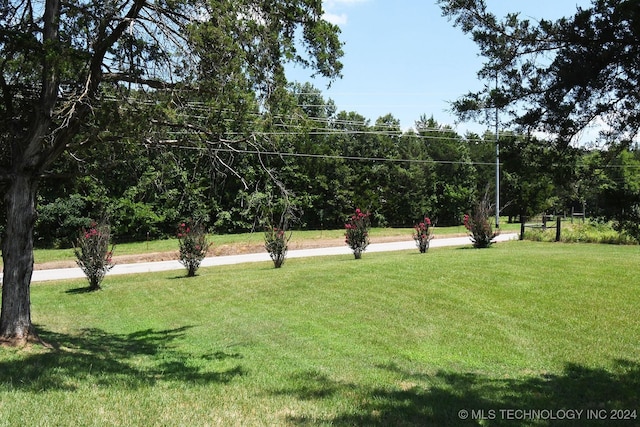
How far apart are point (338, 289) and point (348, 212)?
25755mm

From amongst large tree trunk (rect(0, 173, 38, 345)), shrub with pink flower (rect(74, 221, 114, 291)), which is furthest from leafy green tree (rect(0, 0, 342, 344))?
shrub with pink flower (rect(74, 221, 114, 291))

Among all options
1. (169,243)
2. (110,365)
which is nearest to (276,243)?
(110,365)

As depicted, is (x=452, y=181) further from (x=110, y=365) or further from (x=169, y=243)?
(x=110, y=365)

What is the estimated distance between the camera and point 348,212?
3741 cm

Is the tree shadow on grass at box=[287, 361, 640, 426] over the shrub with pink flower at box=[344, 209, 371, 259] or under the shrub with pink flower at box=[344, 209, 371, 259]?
under

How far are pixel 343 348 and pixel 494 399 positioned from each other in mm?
2769

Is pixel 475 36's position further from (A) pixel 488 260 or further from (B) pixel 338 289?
(A) pixel 488 260

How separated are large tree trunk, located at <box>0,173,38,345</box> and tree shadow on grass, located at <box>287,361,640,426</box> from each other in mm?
4202

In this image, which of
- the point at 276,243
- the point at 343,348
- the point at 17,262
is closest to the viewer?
the point at 17,262

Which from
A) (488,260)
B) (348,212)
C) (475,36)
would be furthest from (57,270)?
(348,212)

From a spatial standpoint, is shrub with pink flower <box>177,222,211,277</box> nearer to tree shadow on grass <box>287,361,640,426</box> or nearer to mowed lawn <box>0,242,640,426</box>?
mowed lawn <box>0,242,640,426</box>

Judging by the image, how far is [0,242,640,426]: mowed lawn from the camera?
4645 mm

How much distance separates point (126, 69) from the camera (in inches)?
295

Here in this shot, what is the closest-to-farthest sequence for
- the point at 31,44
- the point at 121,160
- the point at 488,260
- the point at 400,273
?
the point at 31,44
the point at 121,160
the point at 400,273
the point at 488,260
